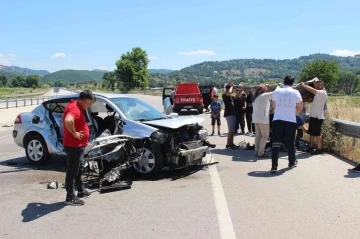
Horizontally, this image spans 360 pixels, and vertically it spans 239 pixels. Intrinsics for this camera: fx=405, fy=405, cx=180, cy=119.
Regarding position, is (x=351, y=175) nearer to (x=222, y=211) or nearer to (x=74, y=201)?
(x=222, y=211)

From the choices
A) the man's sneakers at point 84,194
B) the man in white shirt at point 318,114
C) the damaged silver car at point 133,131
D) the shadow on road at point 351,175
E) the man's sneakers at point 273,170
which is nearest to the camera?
the man's sneakers at point 84,194

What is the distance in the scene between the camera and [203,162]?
Answer: 9.09 meters

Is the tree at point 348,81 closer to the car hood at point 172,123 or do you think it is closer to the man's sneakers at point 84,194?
the car hood at point 172,123

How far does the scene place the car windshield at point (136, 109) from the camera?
839 centimetres

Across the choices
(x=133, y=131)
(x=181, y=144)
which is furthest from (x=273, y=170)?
(x=133, y=131)

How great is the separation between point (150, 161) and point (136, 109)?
1.54 metres

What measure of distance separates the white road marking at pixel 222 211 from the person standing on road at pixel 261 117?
2.47 metres

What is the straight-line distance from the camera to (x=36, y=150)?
29.5 ft

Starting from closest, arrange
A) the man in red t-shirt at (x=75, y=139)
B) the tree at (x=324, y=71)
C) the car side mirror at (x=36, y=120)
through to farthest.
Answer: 1. the man in red t-shirt at (x=75, y=139)
2. the car side mirror at (x=36, y=120)
3. the tree at (x=324, y=71)

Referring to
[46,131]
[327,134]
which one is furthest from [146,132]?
[327,134]

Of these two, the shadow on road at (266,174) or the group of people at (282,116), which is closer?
the shadow on road at (266,174)

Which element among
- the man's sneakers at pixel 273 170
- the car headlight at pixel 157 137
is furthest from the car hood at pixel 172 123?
the man's sneakers at pixel 273 170

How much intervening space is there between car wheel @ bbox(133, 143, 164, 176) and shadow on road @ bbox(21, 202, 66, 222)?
199 cm

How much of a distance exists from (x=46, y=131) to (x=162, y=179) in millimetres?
2987
